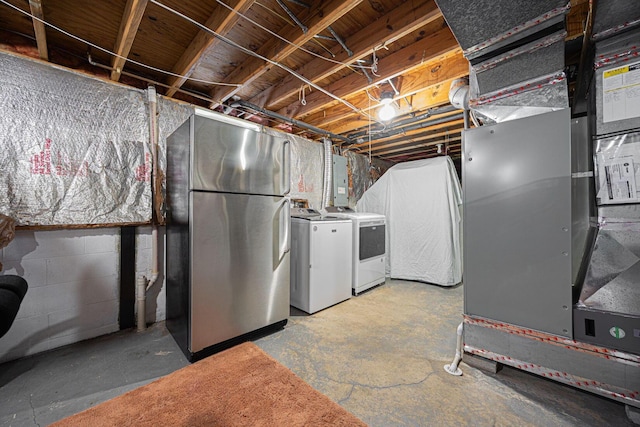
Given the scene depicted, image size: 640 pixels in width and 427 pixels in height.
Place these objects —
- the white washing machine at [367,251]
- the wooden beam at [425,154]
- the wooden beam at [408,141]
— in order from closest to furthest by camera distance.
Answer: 1. the white washing machine at [367,251]
2. the wooden beam at [408,141]
3. the wooden beam at [425,154]

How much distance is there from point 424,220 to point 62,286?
14.0ft

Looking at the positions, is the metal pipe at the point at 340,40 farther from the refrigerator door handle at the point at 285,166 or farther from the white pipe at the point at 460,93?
the white pipe at the point at 460,93

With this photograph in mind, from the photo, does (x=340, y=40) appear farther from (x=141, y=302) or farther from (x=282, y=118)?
(x=141, y=302)

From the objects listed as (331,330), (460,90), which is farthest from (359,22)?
(331,330)

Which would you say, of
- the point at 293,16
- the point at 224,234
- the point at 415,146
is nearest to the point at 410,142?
the point at 415,146

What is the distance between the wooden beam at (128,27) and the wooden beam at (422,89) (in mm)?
2222

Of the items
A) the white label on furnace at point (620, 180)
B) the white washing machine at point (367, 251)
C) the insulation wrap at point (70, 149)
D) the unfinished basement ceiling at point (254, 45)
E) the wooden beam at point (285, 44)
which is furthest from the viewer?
the white washing machine at point (367, 251)

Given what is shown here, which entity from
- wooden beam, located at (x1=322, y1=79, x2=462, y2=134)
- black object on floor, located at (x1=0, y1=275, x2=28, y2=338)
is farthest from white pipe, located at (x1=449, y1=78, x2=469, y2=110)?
black object on floor, located at (x1=0, y1=275, x2=28, y2=338)

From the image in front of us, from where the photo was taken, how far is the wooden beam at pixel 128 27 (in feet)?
5.05

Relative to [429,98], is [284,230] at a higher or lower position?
lower

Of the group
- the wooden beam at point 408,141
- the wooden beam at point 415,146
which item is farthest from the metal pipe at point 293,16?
the wooden beam at point 415,146

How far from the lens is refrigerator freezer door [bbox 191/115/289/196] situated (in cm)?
188

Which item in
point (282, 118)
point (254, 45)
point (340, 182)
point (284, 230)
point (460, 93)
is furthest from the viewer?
point (340, 182)

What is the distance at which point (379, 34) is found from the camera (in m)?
1.86
